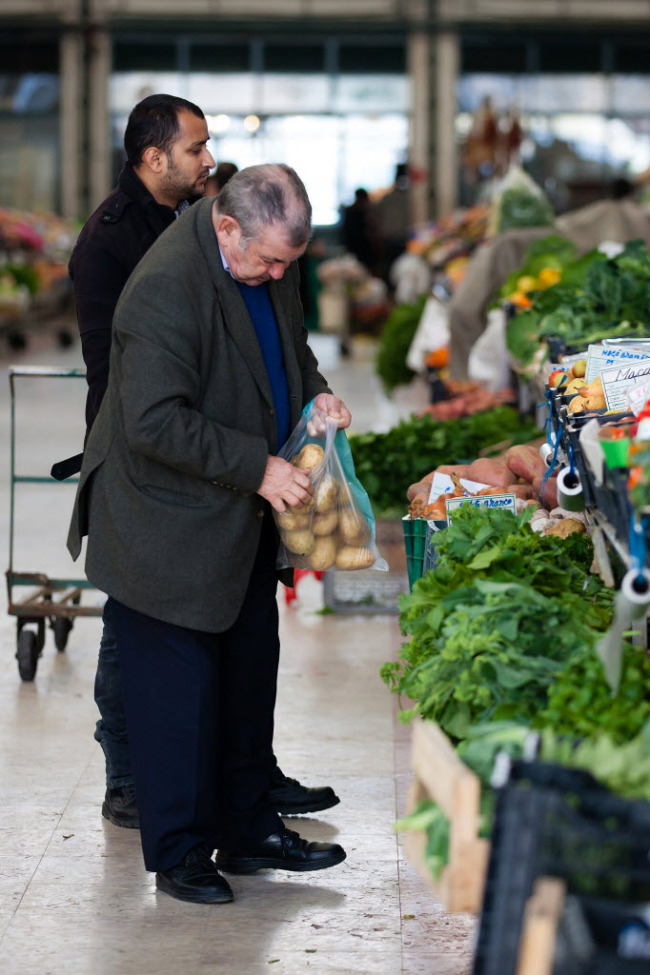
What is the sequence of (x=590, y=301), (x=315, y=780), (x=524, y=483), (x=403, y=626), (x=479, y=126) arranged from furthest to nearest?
1. (x=479, y=126)
2. (x=590, y=301)
3. (x=524, y=483)
4. (x=315, y=780)
5. (x=403, y=626)

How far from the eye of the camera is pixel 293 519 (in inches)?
127

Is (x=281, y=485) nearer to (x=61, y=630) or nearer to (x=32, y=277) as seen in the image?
(x=61, y=630)

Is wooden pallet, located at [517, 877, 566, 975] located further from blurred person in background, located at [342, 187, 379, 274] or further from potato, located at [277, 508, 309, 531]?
blurred person in background, located at [342, 187, 379, 274]

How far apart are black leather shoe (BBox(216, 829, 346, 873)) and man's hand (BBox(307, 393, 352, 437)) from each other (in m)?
0.98

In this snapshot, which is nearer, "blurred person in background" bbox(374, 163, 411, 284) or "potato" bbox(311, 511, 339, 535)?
"potato" bbox(311, 511, 339, 535)

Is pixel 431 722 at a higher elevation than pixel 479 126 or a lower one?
lower

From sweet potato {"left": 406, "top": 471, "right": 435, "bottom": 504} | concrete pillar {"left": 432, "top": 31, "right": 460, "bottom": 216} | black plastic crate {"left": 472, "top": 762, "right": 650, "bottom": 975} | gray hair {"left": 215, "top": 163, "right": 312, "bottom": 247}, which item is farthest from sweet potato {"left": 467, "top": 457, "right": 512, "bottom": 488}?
concrete pillar {"left": 432, "top": 31, "right": 460, "bottom": 216}

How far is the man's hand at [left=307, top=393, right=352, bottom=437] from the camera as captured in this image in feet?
10.6

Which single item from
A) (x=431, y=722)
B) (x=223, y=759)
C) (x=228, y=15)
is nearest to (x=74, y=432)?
(x=223, y=759)

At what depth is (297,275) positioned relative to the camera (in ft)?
11.6

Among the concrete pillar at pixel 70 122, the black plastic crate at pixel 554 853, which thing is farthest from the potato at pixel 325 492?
the concrete pillar at pixel 70 122

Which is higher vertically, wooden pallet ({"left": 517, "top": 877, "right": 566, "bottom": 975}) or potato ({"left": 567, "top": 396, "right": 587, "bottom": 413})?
potato ({"left": 567, "top": 396, "right": 587, "bottom": 413})

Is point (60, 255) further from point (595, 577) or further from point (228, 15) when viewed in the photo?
point (595, 577)

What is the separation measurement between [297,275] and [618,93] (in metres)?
20.5
